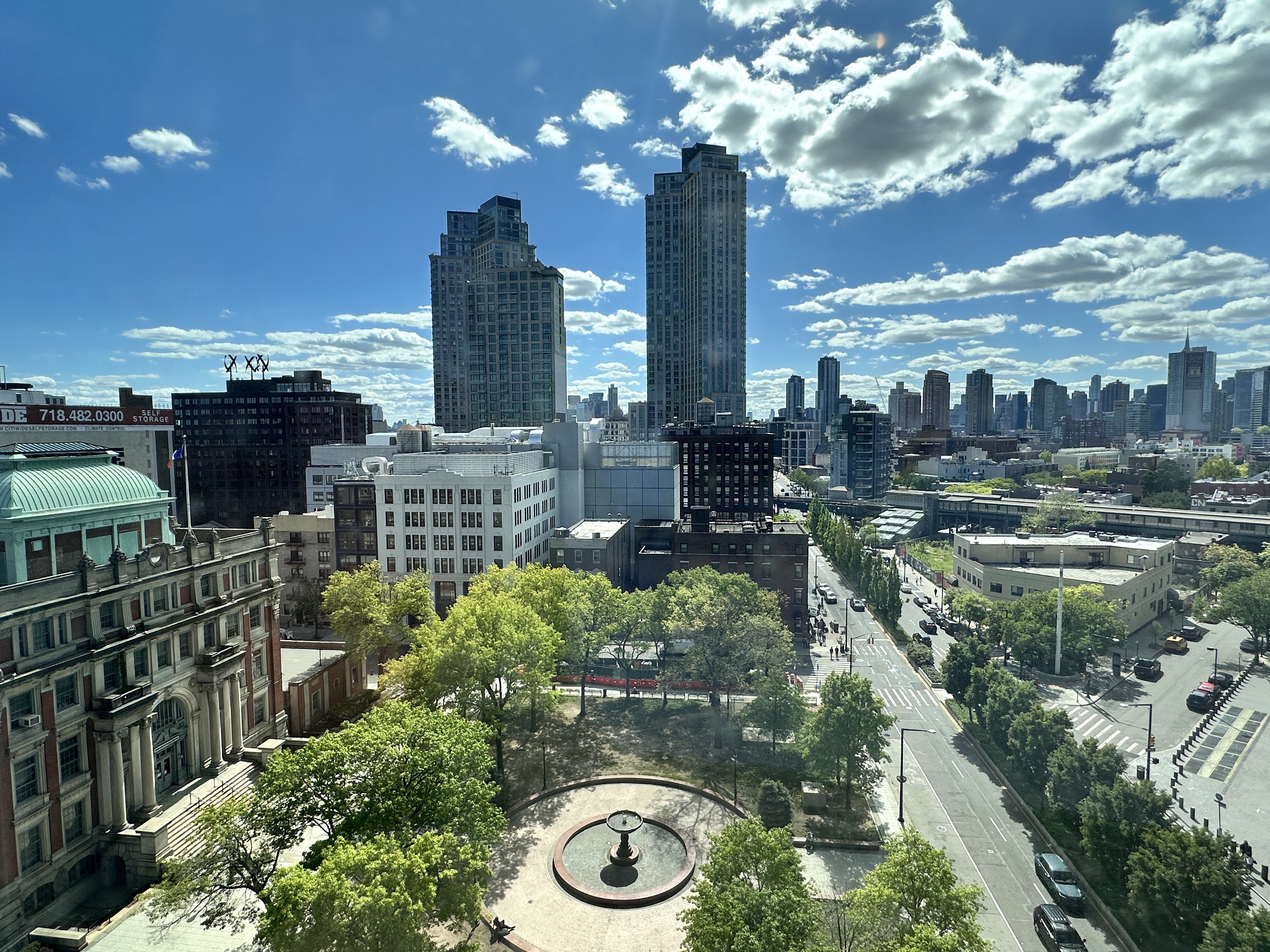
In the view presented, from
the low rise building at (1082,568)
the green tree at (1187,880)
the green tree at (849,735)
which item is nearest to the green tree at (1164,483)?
the low rise building at (1082,568)

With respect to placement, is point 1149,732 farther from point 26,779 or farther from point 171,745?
point 26,779

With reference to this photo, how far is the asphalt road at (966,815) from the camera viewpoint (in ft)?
123

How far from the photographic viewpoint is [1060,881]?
130ft

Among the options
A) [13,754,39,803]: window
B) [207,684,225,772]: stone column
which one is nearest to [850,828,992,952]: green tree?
[13,754,39,803]: window

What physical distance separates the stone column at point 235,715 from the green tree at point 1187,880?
60.3 metres

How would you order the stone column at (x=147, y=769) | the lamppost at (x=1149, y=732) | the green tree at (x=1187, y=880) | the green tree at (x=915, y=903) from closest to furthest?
the green tree at (x=915, y=903)
the green tree at (x=1187, y=880)
the stone column at (x=147, y=769)
the lamppost at (x=1149, y=732)

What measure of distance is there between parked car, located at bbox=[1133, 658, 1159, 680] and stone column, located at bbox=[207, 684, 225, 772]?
3873 inches

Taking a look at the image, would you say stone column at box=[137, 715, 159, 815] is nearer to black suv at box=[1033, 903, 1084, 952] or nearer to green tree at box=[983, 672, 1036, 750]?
black suv at box=[1033, 903, 1084, 952]

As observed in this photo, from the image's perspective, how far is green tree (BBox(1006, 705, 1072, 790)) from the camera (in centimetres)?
4734

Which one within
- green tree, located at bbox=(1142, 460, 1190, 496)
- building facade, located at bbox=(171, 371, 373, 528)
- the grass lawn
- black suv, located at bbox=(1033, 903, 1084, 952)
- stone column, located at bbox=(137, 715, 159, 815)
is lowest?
the grass lawn

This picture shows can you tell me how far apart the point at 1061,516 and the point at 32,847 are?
176m

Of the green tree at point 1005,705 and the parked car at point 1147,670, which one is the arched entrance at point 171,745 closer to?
the green tree at point 1005,705

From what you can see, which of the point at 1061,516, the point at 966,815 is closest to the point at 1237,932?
the point at 966,815

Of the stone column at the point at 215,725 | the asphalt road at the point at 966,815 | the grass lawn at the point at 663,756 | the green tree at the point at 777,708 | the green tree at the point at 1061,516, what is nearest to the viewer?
the asphalt road at the point at 966,815
